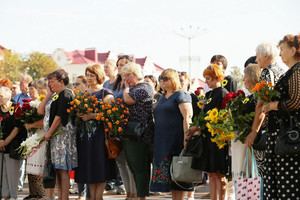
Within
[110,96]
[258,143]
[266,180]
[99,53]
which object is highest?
[99,53]

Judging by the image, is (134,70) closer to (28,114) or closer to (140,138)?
(140,138)

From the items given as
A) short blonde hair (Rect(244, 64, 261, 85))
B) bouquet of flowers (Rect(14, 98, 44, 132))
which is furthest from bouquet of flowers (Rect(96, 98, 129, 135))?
short blonde hair (Rect(244, 64, 261, 85))

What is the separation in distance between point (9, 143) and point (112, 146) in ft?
7.92

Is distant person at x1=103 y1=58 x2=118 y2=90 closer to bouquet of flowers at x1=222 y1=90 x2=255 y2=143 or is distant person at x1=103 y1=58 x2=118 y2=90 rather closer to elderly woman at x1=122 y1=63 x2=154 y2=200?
elderly woman at x1=122 y1=63 x2=154 y2=200

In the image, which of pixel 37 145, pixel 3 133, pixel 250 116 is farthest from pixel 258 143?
pixel 3 133

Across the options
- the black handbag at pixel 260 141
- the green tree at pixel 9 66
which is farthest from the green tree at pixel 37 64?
the black handbag at pixel 260 141

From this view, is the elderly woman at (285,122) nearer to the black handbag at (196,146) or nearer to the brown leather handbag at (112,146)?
the black handbag at (196,146)

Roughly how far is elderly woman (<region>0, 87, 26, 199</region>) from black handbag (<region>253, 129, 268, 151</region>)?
494 centimetres

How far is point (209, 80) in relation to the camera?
7395mm

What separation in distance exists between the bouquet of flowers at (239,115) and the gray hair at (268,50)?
0.58 m

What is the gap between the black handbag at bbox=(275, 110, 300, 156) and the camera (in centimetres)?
495

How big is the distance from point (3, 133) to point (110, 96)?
96.6 inches

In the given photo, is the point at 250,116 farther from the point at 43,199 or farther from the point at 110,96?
the point at 43,199

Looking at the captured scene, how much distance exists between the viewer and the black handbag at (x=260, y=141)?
5906 millimetres
